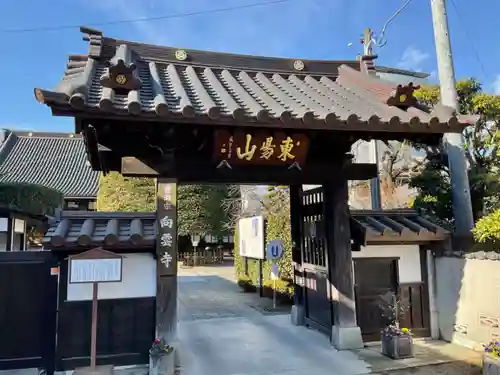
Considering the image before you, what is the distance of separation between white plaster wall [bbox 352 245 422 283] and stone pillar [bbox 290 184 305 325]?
5.83 ft

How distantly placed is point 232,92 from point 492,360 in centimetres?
565

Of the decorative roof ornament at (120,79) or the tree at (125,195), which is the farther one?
the tree at (125,195)

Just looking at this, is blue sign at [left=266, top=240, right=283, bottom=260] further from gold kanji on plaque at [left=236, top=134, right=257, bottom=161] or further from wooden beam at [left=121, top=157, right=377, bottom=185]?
gold kanji on plaque at [left=236, top=134, right=257, bottom=161]

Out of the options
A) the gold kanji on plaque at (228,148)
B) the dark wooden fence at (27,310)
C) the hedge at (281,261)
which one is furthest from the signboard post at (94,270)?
the hedge at (281,261)

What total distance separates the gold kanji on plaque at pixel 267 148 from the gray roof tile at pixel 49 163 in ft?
70.3

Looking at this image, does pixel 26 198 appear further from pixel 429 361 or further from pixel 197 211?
pixel 197 211

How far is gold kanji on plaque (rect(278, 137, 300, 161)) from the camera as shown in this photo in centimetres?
589

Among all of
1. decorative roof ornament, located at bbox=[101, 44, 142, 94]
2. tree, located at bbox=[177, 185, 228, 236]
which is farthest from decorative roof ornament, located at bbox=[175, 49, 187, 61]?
tree, located at bbox=[177, 185, 228, 236]

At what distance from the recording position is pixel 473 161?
343 inches

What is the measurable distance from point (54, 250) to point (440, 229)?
273 inches

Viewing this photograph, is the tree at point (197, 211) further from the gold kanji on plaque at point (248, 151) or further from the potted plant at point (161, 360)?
the potted plant at point (161, 360)

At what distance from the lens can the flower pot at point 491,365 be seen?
16.7 ft

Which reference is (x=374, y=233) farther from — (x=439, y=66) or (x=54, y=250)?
(x=54, y=250)

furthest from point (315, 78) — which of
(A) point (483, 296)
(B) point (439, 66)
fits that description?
(A) point (483, 296)
